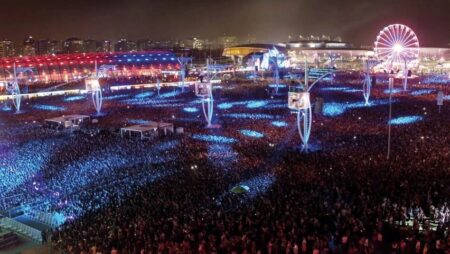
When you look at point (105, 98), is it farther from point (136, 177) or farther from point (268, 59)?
point (268, 59)

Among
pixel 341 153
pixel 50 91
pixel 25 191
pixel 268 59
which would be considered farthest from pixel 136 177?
pixel 268 59

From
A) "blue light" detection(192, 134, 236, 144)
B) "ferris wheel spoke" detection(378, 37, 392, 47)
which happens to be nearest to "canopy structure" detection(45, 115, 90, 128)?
"blue light" detection(192, 134, 236, 144)

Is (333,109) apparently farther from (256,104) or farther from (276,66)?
(276,66)

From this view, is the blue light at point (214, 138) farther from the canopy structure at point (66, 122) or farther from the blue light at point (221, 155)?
the canopy structure at point (66, 122)

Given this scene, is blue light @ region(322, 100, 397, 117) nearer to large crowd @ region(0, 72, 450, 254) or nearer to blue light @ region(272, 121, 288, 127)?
blue light @ region(272, 121, 288, 127)

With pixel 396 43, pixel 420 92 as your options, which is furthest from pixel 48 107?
pixel 396 43
